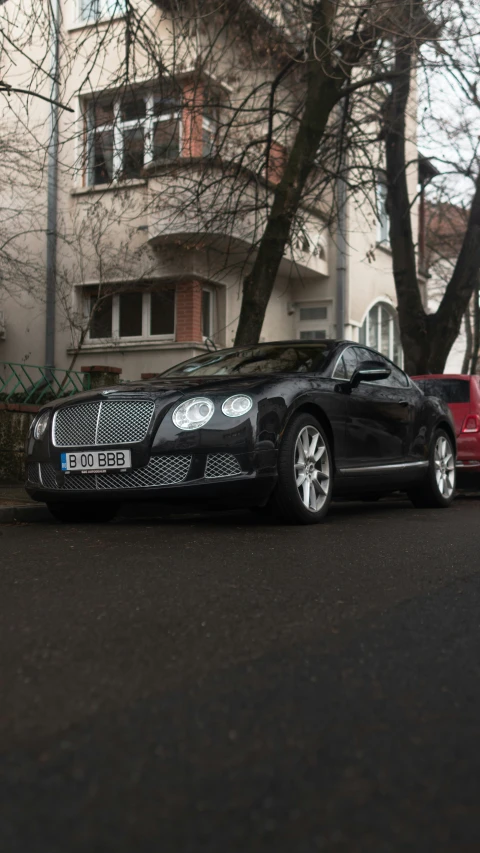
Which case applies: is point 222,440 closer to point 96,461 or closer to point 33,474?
point 96,461

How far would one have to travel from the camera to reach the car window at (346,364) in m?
8.23

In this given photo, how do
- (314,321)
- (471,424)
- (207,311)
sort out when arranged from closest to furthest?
(471,424), (207,311), (314,321)

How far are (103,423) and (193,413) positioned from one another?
2.21 feet

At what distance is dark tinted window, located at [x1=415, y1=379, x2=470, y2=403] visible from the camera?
40.7 feet

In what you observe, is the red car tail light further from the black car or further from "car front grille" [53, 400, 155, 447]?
"car front grille" [53, 400, 155, 447]

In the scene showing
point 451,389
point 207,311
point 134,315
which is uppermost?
point 207,311

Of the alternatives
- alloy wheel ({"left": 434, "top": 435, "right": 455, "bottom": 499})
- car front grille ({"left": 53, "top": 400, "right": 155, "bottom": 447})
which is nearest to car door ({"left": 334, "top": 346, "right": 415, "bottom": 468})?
alloy wheel ({"left": 434, "top": 435, "right": 455, "bottom": 499})

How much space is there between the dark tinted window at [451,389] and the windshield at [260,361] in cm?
421

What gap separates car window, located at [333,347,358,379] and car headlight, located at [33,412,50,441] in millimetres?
2299

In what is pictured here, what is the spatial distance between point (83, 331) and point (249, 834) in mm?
17038

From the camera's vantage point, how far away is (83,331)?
18438 millimetres

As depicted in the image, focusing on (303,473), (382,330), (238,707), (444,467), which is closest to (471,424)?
(444,467)

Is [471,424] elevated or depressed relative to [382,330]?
depressed

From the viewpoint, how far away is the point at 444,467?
9.90 m
